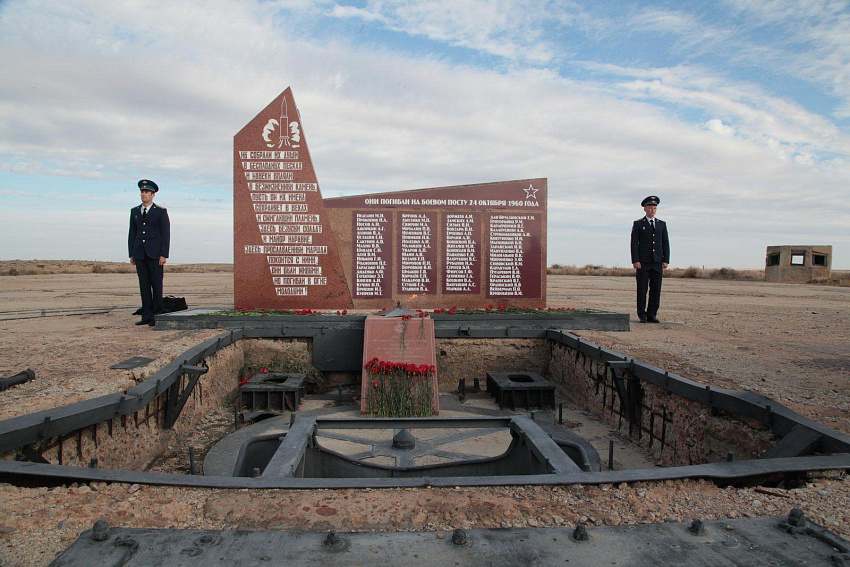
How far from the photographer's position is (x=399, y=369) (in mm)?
6305

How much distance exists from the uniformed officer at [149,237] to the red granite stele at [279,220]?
1035 mm

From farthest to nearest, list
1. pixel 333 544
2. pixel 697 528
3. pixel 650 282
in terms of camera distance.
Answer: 1. pixel 650 282
2. pixel 697 528
3. pixel 333 544

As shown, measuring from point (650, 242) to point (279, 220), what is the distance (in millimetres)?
6169

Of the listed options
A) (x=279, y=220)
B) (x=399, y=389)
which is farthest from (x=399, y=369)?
(x=279, y=220)

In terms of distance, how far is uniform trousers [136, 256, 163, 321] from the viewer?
796 centimetres

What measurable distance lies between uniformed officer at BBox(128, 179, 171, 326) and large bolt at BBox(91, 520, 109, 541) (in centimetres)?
665

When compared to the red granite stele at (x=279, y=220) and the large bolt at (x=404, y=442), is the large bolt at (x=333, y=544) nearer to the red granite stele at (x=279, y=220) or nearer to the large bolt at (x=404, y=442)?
the large bolt at (x=404, y=442)

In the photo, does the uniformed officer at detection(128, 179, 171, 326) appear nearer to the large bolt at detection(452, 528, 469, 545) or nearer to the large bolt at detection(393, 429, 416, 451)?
the large bolt at detection(393, 429, 416, 451)

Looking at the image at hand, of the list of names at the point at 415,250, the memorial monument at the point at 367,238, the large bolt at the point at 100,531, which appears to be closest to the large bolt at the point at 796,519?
the large bolt at the point at 100,531

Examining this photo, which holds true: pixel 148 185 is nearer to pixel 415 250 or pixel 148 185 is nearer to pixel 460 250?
pixel 415 250

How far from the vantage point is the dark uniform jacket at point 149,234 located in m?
7.85

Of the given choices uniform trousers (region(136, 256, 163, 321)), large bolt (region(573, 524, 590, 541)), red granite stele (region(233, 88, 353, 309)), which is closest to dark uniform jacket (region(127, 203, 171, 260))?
uniform trousers (region(136, 256, 163, 321))

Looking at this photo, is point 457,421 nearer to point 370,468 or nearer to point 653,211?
point 370,468

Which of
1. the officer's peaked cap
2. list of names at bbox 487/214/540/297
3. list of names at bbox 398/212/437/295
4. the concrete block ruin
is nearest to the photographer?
the officer's peaked cap
